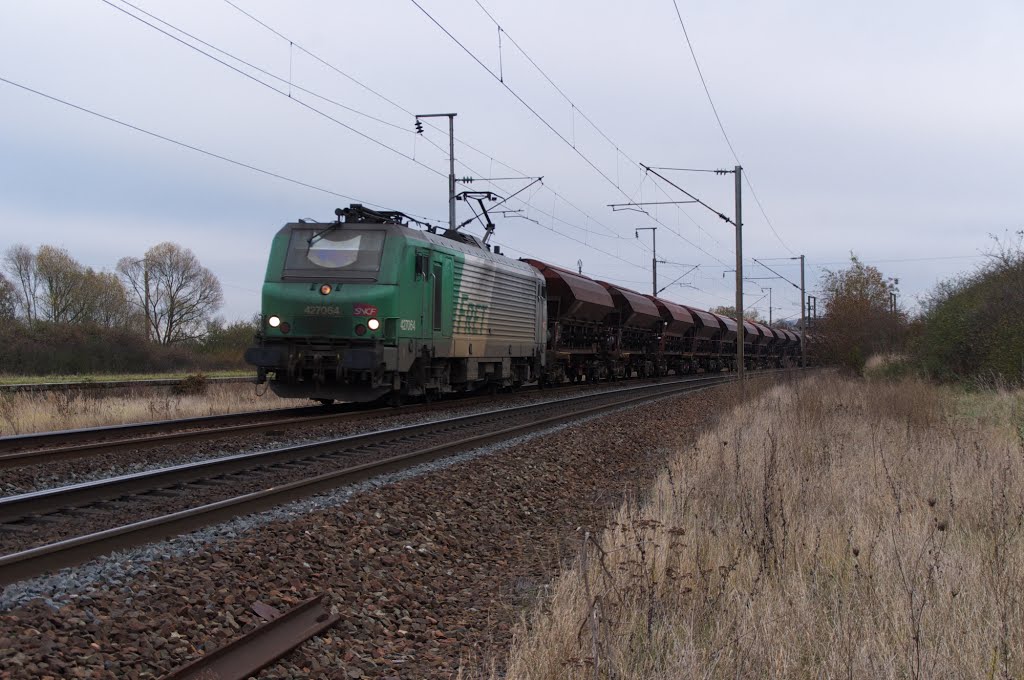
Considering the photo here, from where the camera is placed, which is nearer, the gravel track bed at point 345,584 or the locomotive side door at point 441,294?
the gravel track bed at point 345,584

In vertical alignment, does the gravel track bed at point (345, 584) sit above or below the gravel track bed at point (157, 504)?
below

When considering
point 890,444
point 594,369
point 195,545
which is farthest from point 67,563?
point 594,369

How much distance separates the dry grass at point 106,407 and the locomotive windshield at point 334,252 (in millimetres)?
2522

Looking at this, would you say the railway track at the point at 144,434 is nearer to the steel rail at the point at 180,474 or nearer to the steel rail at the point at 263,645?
the steel rail at the point at 180,474

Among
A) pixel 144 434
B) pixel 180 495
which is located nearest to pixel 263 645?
pixel 180 495

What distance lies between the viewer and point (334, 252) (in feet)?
46.5

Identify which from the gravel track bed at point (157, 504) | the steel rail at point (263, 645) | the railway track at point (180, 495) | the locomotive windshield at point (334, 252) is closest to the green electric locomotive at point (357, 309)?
the locomotive windshield at point (334, 252)

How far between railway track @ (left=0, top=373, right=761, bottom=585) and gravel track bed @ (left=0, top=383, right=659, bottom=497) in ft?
2.47

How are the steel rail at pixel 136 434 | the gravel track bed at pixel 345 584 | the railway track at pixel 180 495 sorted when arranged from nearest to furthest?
the gravel track bed at pixel 345 584, the railway track at pixel 180 495, the steel rail at pixel 136 434

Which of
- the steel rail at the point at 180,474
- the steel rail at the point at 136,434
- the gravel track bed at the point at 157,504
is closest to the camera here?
the gravel track bed at the point at 157,504

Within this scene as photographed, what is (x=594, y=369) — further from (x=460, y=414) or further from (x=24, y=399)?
(x=24, y=399)

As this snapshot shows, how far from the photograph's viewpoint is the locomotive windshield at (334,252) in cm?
1391

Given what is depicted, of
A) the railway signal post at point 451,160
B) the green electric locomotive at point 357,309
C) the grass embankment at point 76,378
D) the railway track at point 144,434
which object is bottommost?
the railway track at point 144,434

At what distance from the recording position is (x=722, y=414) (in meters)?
16.5
